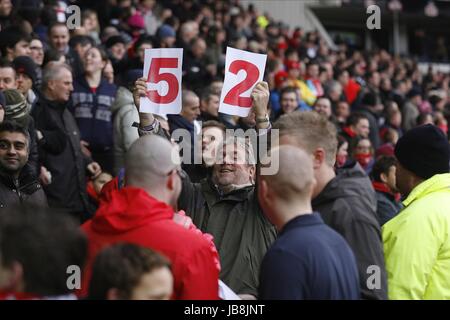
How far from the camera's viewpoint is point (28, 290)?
3.30 meters

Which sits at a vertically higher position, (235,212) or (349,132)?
(349,132)

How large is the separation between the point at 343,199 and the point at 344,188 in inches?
2.8

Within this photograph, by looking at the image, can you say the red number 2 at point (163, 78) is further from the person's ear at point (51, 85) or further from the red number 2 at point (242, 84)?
the person's ear at point (51, 85)

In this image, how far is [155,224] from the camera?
3.97 m

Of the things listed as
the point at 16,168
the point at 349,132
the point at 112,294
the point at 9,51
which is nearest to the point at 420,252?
the point at 112,294

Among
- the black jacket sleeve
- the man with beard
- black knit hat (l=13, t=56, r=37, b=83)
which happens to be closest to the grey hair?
black knit hat (l=13, t=56, r=37, b=83)

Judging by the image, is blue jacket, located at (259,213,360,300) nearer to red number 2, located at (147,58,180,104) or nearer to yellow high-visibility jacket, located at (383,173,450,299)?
yellow high-visibility jacket, located at (383,173,450,299)

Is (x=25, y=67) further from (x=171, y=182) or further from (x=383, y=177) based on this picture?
(x=171, y=182)

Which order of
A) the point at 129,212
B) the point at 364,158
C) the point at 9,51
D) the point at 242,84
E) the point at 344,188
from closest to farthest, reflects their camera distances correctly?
the point at 129,212 → the point at 344,188 → the point at 242,84 → the point at 9,51 → the point at 364,158

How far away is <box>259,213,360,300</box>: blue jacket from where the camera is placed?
3701 millimetres

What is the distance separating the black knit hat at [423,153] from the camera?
5.11 metres

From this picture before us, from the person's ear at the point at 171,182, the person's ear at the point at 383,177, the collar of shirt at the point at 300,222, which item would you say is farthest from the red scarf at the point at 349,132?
the collar of shirt at the point at 300,222

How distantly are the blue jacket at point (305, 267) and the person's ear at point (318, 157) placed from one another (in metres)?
0.62
